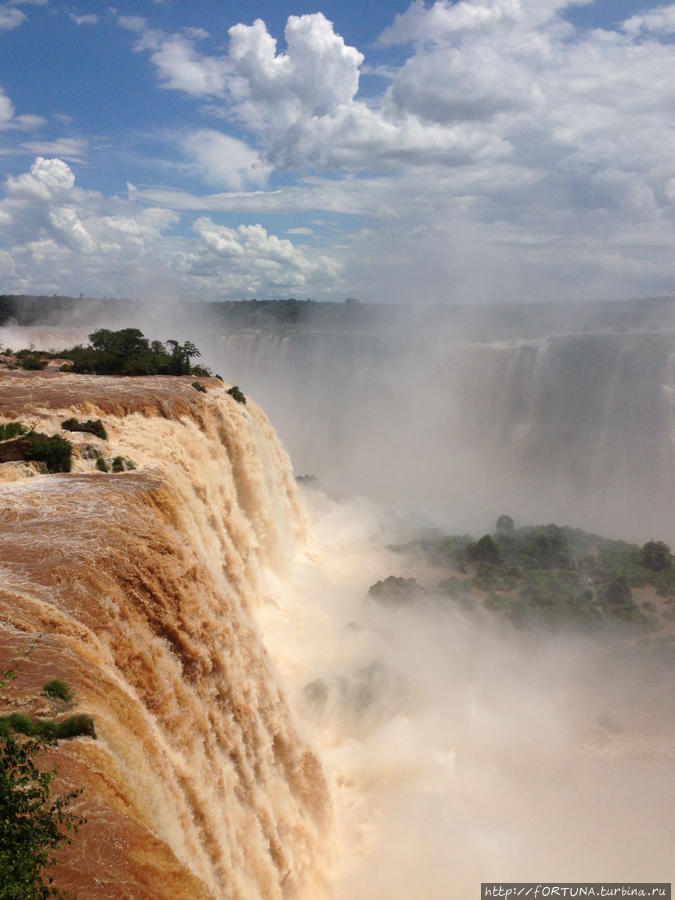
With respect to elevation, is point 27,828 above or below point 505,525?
below

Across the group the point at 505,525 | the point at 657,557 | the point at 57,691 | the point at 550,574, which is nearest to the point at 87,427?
the point at 57,691

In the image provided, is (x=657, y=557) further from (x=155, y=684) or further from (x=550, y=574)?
(x=155, y=684)

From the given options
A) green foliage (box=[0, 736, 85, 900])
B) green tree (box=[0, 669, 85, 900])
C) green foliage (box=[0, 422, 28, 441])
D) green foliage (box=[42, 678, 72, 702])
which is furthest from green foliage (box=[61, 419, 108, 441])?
green foliage (box=[0, 736, 85, 900])

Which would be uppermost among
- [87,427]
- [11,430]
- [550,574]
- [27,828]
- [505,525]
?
[505,525]

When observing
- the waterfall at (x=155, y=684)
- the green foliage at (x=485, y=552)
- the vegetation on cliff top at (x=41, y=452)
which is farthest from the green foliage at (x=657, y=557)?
the vegetation on cliff top at (x=41, y=452)

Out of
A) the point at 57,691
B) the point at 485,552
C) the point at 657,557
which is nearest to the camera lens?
the point at 57,691

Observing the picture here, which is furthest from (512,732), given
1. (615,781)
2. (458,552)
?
(458,552)

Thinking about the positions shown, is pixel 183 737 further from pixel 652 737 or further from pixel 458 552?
pixel 458 552
